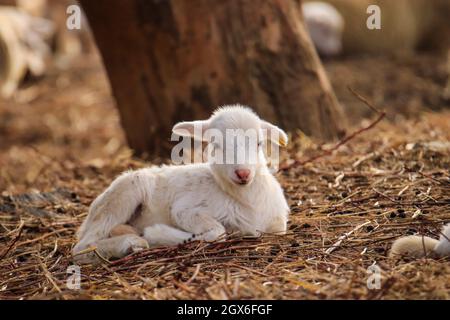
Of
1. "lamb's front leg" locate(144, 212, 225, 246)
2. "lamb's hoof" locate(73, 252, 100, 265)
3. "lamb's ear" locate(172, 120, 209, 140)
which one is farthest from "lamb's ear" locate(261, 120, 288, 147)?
"lamb's hoof" locate(73, 252, 100, 265)

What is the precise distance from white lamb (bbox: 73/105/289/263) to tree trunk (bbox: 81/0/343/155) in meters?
2.43

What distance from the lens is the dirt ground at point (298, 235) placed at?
144 inches

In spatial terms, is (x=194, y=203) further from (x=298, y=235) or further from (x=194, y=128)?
(x=298, y=235)

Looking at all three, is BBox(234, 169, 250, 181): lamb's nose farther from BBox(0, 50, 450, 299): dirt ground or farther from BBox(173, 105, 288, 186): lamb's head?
BBox(0, 50, 450, 299): dirt ground

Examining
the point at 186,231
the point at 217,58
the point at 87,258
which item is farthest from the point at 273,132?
the point at 217,58

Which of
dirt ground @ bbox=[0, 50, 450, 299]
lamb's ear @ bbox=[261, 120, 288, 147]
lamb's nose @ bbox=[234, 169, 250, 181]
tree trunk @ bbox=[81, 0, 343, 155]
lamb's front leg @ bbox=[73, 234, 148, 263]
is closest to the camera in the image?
dirt ground @ bbox=[0, 50, 450, 299]

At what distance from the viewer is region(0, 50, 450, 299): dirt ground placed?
3658 mm

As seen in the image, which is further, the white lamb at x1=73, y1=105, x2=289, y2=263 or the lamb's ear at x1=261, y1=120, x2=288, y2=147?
the lamb's ear at x1=261, y1=120, x2=288, y2=147

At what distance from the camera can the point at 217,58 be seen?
7109mm

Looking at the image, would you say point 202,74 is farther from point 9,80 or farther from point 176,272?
point 9,80
